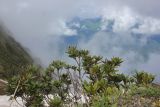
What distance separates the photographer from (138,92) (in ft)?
45.1

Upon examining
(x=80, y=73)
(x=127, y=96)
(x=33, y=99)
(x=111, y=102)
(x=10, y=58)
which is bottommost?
(x=111, y=102)

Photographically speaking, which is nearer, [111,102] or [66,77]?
[111,102]

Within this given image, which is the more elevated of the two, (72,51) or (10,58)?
(10,58)

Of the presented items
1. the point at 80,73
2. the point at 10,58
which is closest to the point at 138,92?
the point at 80,73

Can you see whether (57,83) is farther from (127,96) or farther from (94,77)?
(127,96)

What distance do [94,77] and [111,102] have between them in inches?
231

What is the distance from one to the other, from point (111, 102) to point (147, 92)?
3474mm

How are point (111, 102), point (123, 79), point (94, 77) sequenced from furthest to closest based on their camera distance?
point (123, 79) < point (94, 77) < point (111, 102)

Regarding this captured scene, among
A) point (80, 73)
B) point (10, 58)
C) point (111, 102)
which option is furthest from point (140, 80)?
point (10, 58)

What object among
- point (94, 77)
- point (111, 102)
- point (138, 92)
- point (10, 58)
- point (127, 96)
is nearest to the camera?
point (111, 102)

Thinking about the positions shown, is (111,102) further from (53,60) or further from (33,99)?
(53,60)

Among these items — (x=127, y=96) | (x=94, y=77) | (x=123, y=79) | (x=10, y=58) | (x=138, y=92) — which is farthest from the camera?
(x=10, y=58)

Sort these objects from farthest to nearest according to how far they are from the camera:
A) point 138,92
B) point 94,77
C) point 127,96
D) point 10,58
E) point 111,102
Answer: point 10,58, point 94,77, point 138,92, point 127,96, point 111,102

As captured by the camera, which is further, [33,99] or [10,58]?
[10,58]
